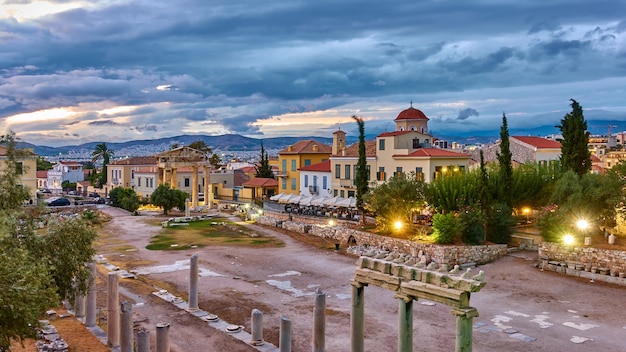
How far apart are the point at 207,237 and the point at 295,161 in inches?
925

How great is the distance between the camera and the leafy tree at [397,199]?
4334cm

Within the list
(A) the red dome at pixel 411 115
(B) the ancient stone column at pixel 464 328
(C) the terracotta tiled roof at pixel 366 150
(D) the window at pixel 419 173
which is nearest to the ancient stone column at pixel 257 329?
(B) the ancient stone column at pixel 464 328

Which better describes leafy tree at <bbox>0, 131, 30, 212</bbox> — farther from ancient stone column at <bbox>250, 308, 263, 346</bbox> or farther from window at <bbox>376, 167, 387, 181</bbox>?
window at <bbox>376, 167, 387, 181</bbox>

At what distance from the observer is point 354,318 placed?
1886cm

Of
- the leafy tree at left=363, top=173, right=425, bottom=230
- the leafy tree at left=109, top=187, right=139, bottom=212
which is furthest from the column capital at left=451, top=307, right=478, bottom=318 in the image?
the leafy tree at left=109, top=187, right=139, bottom=212

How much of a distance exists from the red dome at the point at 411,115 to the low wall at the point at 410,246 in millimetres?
24199

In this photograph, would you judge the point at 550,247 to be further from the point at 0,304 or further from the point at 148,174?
the point at 148,174

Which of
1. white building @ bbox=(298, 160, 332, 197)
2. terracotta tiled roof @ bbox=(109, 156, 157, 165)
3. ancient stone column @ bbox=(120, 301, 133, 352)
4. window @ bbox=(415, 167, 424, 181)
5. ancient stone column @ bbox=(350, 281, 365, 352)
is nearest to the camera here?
ancient stone column @ bbox=(350, 281, 365, 352)

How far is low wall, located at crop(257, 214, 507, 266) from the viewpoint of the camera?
125 feet

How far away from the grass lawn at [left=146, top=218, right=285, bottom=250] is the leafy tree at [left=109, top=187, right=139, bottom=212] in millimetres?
18154

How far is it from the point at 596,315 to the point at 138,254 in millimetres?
31662

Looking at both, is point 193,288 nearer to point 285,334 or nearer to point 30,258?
point 285,334

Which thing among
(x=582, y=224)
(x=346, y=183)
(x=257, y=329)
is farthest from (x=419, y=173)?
(x=257, y=329)

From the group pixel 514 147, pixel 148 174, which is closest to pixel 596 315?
pixel 514 147
